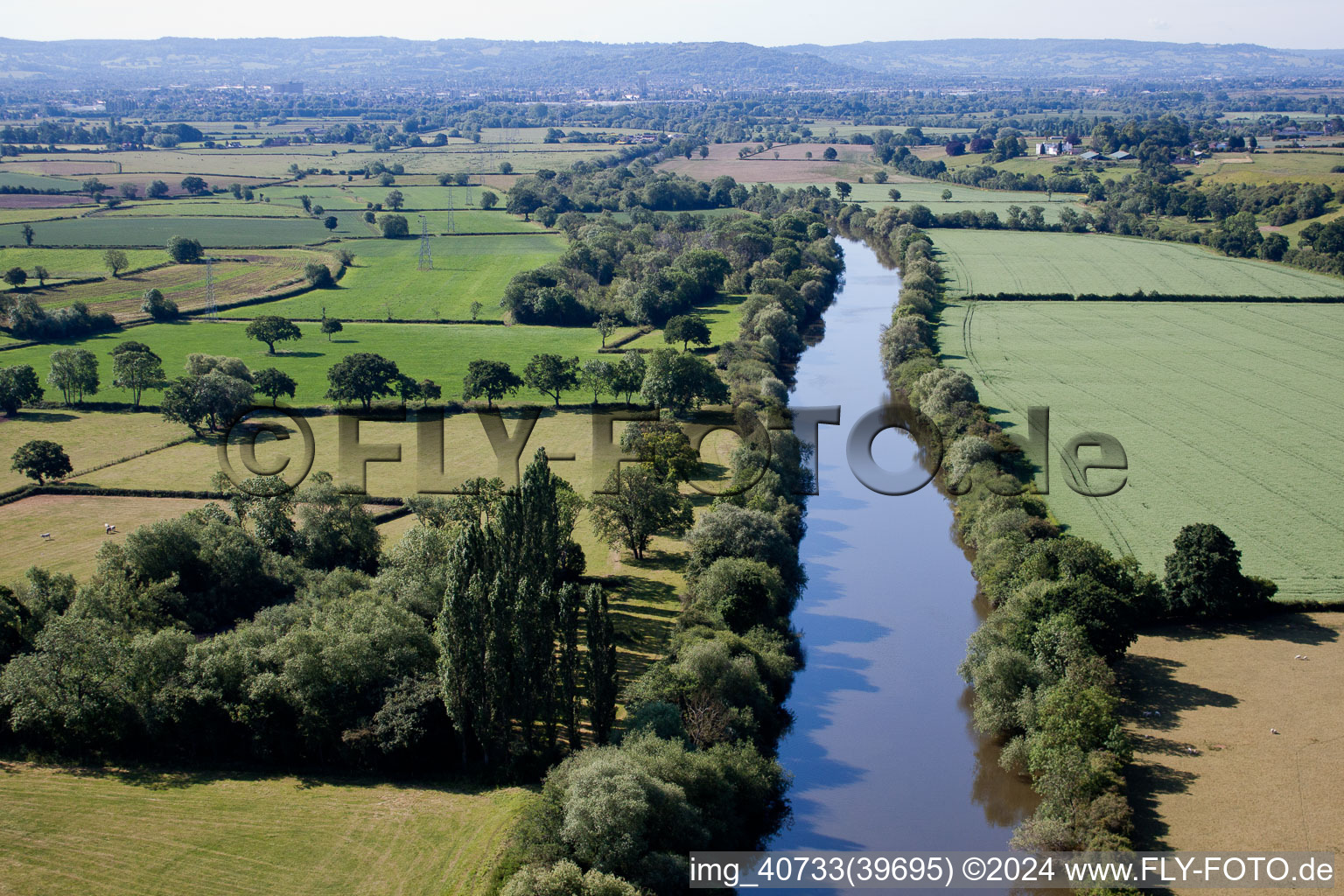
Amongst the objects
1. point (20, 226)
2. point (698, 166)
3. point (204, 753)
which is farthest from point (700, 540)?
point (698, 166)

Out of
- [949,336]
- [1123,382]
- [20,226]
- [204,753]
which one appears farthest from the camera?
[20,226]

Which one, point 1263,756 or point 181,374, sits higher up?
point 181,374

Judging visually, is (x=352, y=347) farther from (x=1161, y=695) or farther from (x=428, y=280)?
(x=1161, y=695)

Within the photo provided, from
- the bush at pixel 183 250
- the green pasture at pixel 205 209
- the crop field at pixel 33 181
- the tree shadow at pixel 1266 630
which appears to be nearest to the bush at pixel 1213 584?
the tree shadow at pixel 1266 630

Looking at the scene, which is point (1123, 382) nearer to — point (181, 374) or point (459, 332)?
point (459, 332)

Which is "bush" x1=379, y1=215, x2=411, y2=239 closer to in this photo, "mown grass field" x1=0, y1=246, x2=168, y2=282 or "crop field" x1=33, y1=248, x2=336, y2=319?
"crop field" x1=33, y1=248, x2=336, y2=319

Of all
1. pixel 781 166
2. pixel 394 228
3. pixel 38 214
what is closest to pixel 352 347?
pixel 394 228
